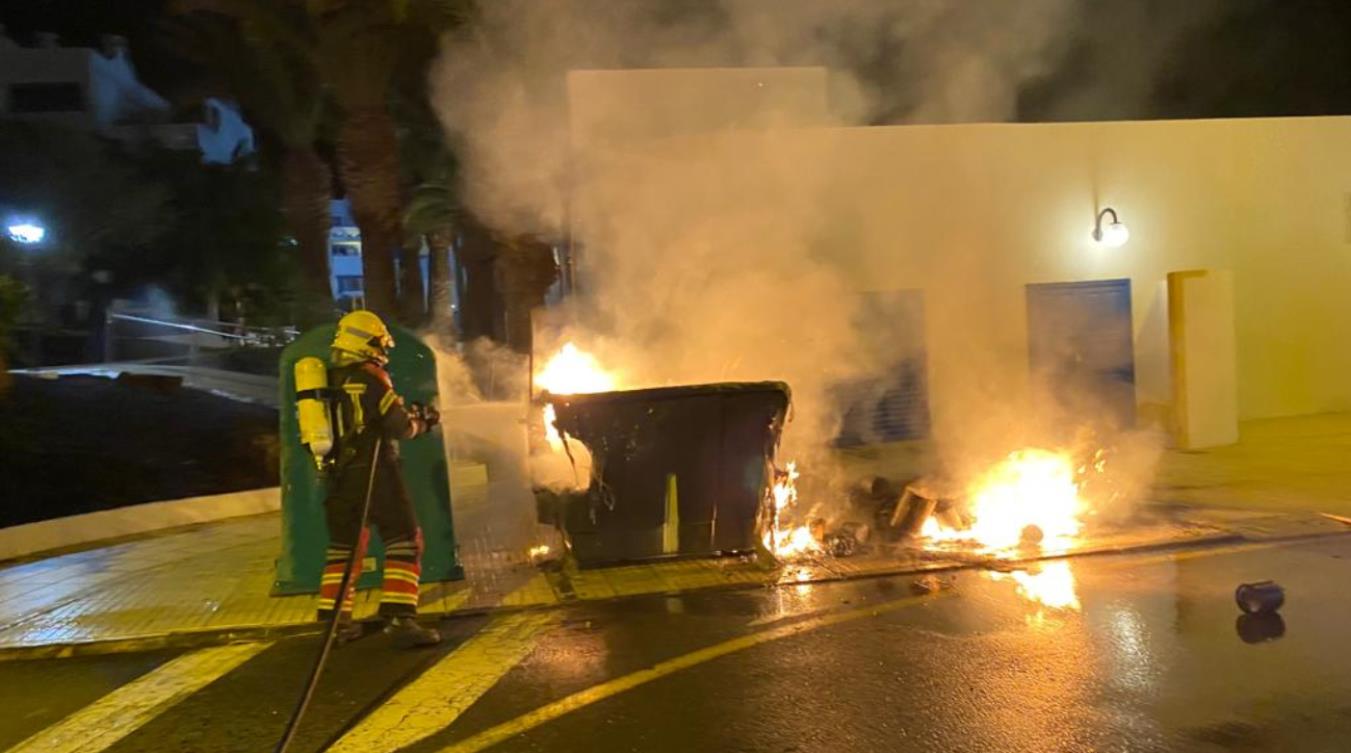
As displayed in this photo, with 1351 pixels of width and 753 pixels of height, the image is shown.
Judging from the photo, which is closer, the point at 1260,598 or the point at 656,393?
the point at 1260,598

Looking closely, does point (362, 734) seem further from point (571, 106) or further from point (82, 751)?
point (571, 106)

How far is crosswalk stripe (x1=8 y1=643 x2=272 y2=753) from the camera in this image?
14.2ft

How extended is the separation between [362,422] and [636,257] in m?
4.11

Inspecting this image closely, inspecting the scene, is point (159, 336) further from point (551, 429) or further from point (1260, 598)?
point (1260, 598)

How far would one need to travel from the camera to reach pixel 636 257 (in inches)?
361

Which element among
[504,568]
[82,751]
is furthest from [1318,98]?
[82,751]

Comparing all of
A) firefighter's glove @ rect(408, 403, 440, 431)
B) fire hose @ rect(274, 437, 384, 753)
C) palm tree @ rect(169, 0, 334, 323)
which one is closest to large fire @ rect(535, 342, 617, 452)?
firefighter's glove @ rect(408, 403, 440, 431)

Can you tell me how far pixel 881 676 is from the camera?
15.4 ft

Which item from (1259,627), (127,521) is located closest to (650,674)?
(1259,627)

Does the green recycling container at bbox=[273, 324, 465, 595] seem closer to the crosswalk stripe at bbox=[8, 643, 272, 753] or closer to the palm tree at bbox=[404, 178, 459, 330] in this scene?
the crosswalk stripe at bbox=[8, 643, 272, 753]

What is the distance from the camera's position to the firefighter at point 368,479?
5430 mm

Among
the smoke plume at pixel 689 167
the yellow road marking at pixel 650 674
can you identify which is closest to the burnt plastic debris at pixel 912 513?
the yellow road marking at pixel 650 674

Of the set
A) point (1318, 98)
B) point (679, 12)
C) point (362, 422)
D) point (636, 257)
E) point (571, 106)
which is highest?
point (1318, 98)

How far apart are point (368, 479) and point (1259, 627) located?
4230 mm
